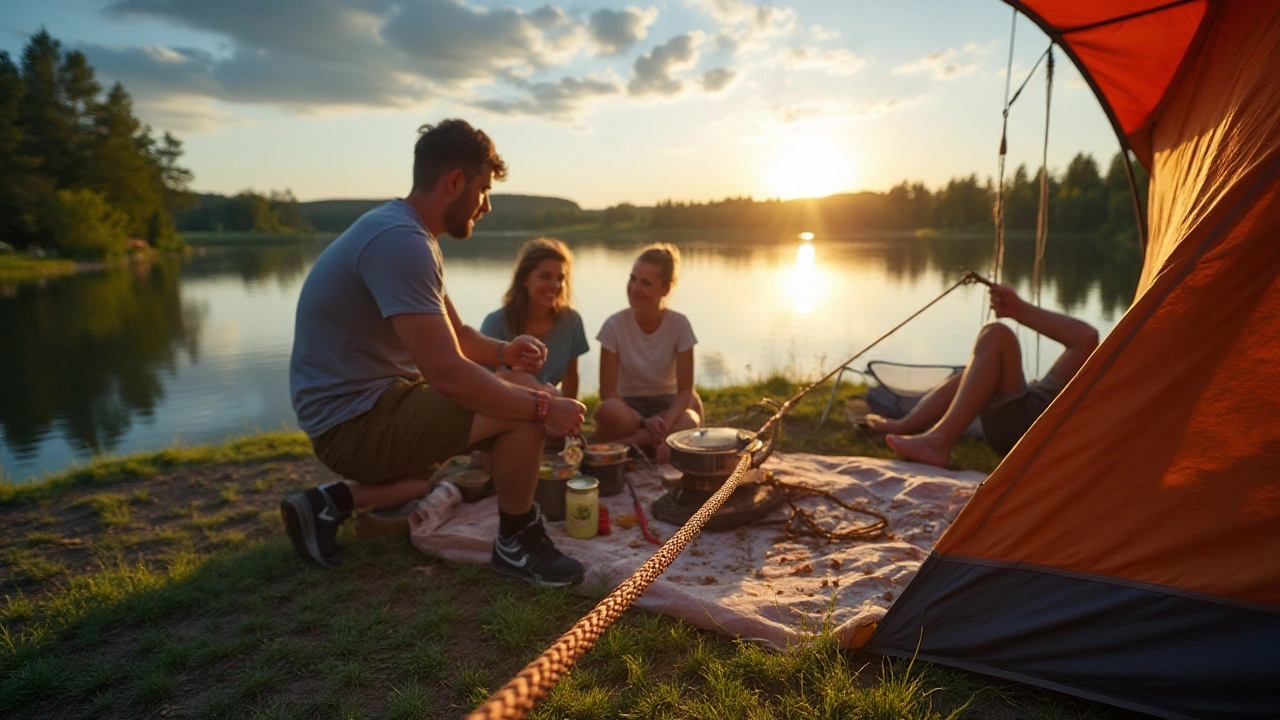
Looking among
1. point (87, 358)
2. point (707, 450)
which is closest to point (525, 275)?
point (707, 450)

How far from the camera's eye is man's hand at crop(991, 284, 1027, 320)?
13.2ft

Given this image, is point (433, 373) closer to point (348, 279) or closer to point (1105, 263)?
point (348, 279)

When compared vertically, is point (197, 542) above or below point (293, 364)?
below

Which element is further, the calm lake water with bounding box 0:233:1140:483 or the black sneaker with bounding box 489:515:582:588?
the calm lake water with bounding box 0:233:1140:483

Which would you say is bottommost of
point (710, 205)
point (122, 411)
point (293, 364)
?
point (122, 411)

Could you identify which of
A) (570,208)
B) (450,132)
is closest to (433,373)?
(450,132)

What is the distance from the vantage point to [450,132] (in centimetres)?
296

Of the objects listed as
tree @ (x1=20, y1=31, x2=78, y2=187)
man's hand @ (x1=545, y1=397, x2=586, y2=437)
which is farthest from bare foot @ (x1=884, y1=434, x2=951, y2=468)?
tree @ (x1=20, y1=31, x2=78, y2=187)

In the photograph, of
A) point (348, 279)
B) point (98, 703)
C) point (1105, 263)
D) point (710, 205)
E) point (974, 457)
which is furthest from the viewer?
point (710, 205)

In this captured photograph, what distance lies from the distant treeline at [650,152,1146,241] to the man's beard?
2400 inches

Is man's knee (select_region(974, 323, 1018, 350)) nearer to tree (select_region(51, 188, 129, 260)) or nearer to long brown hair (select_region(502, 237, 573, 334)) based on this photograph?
long brown hair (select_region(502, 237, 573, 334))

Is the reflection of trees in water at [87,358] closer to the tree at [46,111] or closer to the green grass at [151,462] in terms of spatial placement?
the green grass at [151,462]

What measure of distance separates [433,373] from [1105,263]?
108ft

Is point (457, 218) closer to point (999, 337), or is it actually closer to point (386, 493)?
point (386, 493)
